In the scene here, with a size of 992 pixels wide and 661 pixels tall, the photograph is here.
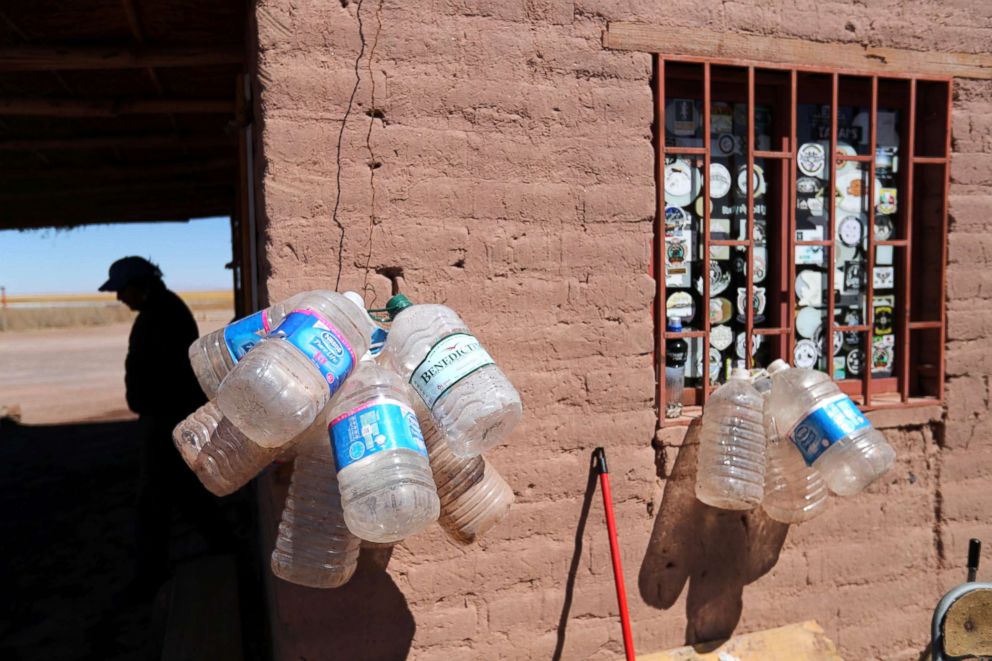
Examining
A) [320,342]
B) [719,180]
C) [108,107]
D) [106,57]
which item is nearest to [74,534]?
[108,107]

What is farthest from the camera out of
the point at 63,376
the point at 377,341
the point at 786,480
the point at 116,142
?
the point at 63,376

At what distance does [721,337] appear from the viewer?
3344 millimetres

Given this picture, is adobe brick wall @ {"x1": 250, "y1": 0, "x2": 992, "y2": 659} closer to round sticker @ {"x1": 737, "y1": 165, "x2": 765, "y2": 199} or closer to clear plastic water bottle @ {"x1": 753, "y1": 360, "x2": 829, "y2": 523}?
clear plastic water bottle @ {"x1": 753, "y1": 360, "x2": 829, "y2": 523}

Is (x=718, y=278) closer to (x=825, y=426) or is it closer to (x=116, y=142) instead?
(x=825, y=426)

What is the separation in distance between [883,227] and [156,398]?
13.6ft

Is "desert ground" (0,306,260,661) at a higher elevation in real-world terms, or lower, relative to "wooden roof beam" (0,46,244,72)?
lower

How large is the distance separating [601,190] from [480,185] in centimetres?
50

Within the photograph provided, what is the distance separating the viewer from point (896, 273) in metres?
3.53

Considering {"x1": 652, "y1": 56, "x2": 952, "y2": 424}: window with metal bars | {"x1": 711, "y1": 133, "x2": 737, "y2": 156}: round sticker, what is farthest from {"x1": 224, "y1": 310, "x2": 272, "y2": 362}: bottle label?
{"x1": 711, "y1": 133, "x2": 737, "y2": 156}: round sticker

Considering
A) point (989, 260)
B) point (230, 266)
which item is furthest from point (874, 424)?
point (230, 266)

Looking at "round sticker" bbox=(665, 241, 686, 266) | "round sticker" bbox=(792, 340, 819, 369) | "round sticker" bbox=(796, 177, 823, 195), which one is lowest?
"round sticker" bbox=(792, 340, 819, 369)

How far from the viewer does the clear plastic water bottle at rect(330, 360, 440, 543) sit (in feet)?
6.20

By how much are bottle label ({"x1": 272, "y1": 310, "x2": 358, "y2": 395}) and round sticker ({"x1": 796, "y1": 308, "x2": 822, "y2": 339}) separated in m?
2.30

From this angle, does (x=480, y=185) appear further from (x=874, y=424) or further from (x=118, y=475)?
(x=118, y=475)
